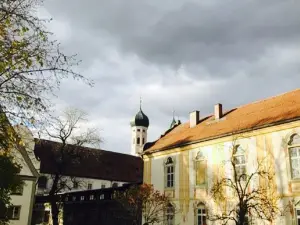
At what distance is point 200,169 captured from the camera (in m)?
25.5

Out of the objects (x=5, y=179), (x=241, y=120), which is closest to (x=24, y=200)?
(x=5, y=179)

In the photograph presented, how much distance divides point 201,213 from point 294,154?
799cm

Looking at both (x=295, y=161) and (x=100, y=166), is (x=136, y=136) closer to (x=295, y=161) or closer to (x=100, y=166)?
(x=100, y=166)

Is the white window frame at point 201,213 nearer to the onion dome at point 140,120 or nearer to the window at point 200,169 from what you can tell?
the window at point 200,169

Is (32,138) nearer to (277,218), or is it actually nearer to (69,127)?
(277,218)

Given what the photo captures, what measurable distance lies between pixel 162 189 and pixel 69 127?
1301cm

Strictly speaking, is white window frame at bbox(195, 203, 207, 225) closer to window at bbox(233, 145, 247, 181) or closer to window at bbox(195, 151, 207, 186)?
window at bbox(195, 151, 207, 186)

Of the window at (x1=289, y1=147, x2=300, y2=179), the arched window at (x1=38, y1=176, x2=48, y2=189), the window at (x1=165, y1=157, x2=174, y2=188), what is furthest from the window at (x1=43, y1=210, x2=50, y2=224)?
the window at (x1=289, y1=147, x2=300, y2=179)

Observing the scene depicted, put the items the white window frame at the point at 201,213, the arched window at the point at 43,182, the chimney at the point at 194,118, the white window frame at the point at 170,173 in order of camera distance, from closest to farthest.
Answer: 1. the white window frame at the point at 201,213
2. the white window frame at the point at 170,173
3. the chimney at the point at 194,118
4. the arched window at the point at 43,182

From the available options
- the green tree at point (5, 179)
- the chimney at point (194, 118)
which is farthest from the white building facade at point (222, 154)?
the green tree at point (5, 179)

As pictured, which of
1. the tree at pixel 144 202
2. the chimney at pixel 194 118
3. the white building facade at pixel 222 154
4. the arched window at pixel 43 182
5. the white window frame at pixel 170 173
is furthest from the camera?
the arched window at pixel 43 182

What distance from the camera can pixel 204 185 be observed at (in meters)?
24.7

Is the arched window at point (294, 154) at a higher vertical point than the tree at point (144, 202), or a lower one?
higher

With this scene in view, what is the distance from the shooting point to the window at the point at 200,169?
25094mm
